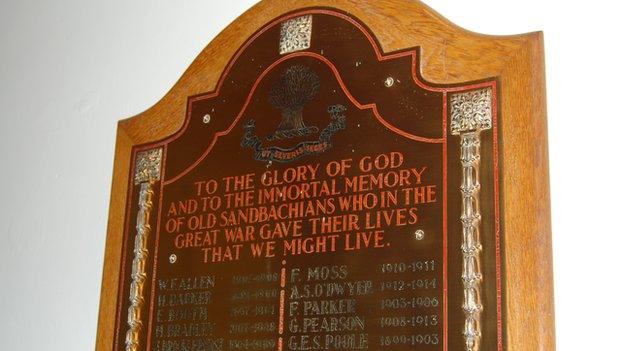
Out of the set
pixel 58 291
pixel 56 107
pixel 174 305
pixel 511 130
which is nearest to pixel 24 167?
pixel 56 107

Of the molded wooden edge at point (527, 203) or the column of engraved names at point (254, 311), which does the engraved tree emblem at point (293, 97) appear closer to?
the column of engraved names at point (254, 311)

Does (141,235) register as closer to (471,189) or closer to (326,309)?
(326,309)

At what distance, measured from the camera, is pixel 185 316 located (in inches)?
97.7

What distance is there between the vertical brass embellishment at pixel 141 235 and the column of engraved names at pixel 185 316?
65 mm

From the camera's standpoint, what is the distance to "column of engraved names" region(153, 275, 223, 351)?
243 centimetres

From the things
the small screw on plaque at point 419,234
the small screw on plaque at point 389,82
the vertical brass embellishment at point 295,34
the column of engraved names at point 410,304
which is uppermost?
the vertical brass embellishment at point 295,34

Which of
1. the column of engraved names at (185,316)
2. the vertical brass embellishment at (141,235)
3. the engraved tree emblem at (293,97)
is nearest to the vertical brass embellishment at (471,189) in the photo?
the engraved tree emblem at (293,97)

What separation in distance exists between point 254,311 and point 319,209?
306mm

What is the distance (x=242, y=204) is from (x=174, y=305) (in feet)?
1.08

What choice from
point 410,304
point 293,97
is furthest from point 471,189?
point 293,97

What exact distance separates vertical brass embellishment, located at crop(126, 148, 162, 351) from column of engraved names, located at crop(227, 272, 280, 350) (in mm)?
316

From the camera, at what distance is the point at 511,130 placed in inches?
82.4

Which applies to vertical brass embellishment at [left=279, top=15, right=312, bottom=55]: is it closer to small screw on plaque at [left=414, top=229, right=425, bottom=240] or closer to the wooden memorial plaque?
the wooden memorial plaque

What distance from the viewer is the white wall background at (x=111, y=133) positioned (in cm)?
196
